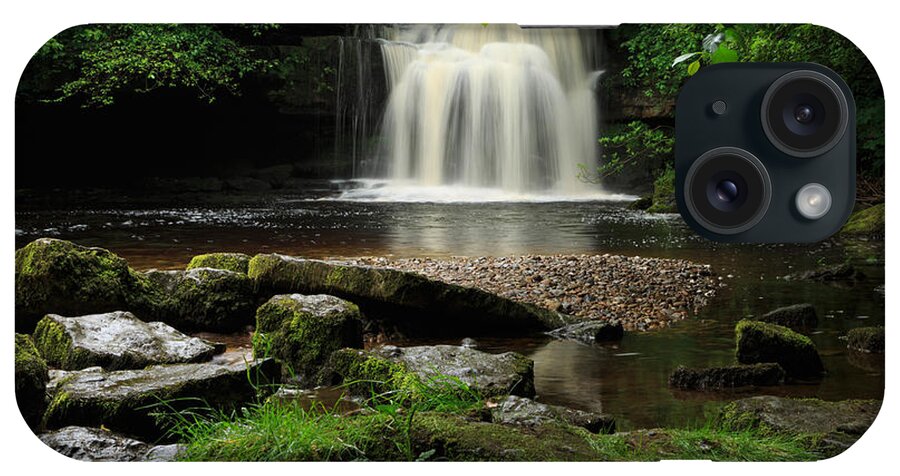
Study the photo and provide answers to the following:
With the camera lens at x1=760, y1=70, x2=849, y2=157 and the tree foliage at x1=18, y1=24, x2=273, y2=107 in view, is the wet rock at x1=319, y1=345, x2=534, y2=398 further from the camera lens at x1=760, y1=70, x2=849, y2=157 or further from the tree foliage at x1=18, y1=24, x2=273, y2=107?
the camera lens at x1=760, y1=70, x2=849, y2=157

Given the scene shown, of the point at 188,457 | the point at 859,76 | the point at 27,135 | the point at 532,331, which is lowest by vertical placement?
the point at 188,457

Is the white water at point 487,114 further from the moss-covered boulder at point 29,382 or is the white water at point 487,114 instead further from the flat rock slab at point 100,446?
the moss-covered boulder at point 29,382

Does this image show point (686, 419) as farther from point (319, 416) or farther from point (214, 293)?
point (214, 293)

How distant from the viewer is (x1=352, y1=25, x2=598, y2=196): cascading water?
5074 mm

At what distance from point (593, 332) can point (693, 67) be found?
54.7 inches

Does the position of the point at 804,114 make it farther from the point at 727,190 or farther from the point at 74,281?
the point at 74,281

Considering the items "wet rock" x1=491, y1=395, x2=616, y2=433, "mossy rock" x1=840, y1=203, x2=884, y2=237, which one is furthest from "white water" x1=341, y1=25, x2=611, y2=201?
"mossy rock" x1=840, y1=203, x2=884, y2=237

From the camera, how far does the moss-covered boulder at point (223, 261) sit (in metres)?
5.41

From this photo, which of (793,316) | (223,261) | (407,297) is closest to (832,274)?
(793,316)

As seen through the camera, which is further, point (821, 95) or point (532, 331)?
point (532, 331)

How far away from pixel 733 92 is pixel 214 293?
2757mm

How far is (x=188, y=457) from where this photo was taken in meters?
4.68

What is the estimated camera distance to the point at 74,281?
553 centimetres

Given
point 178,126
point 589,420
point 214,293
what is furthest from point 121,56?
point 589,420
